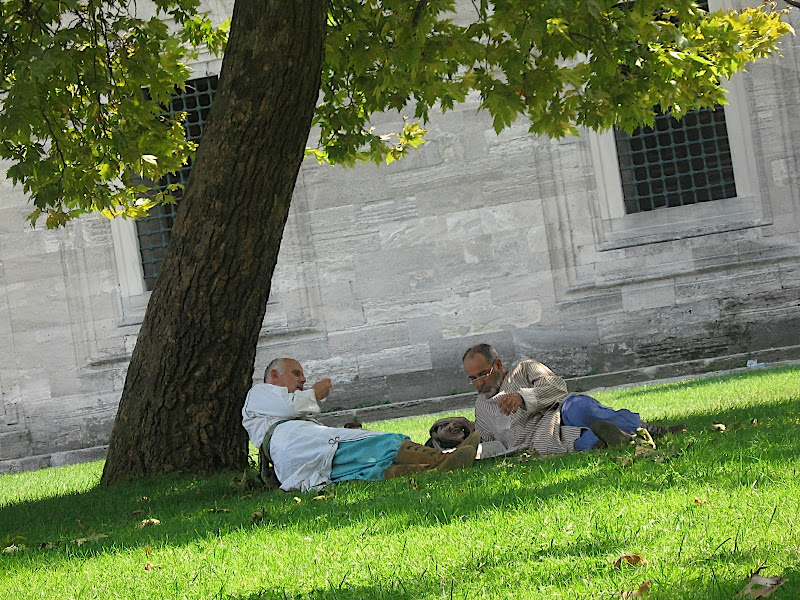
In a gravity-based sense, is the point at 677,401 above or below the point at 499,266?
below

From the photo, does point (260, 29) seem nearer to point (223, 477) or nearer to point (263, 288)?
point (263, 288)

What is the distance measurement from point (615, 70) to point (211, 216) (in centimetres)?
342

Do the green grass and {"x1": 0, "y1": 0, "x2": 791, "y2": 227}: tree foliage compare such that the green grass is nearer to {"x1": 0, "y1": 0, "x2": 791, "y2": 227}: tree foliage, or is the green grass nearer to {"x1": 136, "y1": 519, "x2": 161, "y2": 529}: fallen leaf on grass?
{"x1": 136, "y1": 519, "x2": 161, "y2": 529}: fallen leaf on grass

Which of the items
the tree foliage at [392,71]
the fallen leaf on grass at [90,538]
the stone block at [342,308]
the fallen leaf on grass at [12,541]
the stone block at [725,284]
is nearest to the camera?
the fallen leaf on grass at [90,538]

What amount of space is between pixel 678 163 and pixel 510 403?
988 centimetres

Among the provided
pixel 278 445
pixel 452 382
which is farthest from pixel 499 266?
pixel 278 445

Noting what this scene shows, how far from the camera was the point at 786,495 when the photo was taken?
4.43 meters

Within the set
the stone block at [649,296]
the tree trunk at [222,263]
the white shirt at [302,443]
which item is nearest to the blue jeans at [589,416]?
the white shirt at [302,443]

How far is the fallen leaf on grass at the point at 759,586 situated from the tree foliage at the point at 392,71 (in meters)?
4.60

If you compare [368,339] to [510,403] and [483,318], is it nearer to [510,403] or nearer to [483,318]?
[483,318]

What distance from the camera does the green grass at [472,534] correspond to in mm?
3674

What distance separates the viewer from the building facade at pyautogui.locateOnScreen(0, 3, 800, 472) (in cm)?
1524

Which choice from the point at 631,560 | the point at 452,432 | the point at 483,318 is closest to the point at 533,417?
the point at 452,432

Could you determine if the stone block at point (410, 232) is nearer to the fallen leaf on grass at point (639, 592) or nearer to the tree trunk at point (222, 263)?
the tree trunk at point (222, 263)
